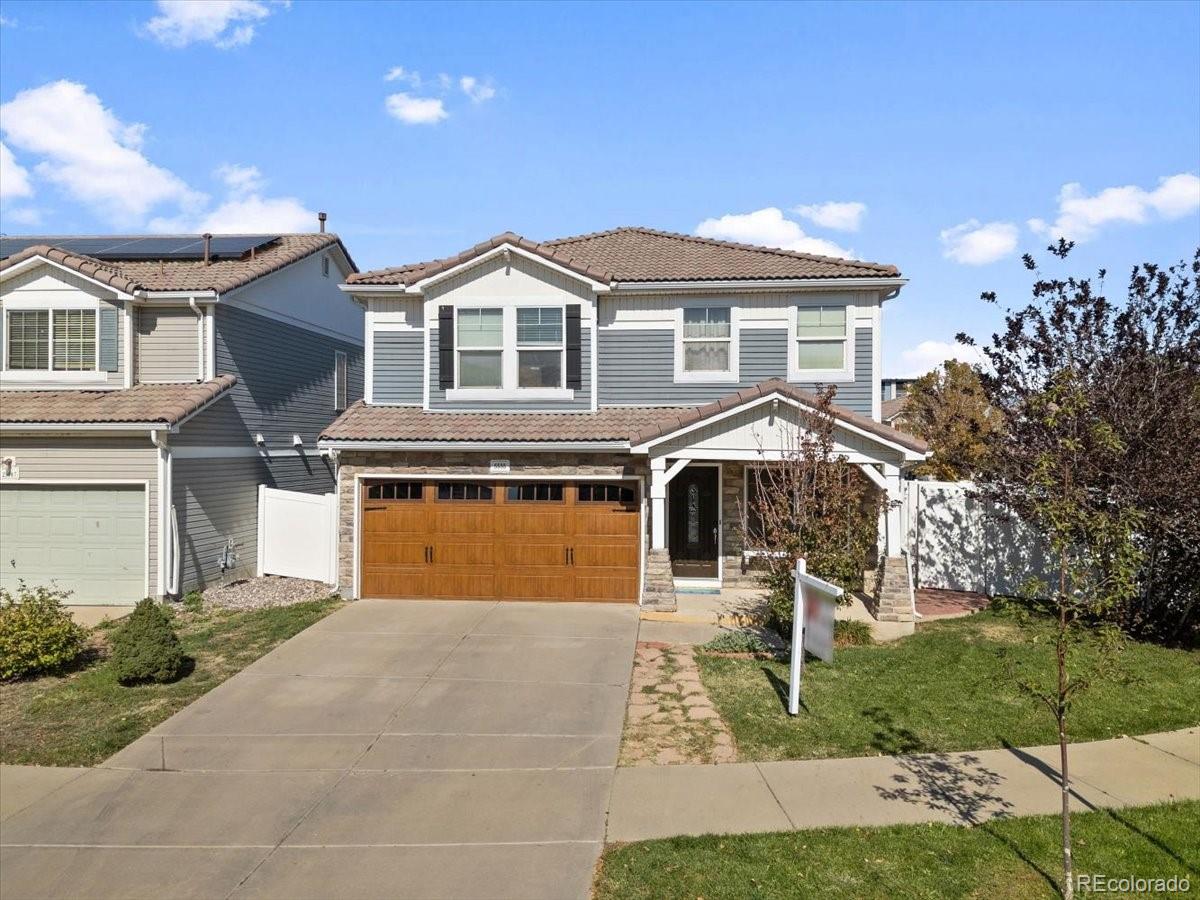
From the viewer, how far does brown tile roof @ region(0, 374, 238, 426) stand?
521 inches

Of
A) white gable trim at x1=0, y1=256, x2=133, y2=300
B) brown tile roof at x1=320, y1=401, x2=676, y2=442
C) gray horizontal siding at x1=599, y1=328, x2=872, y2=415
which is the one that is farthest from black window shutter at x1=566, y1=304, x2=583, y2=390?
white gable trim at x1=0, y1=256, x2=133, y2=300

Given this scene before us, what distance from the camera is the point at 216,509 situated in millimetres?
14867

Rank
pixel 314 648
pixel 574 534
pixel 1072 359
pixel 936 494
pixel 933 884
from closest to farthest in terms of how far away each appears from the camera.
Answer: pixel 933 884
pixel 314 648
pixel 1072 359
pixel 574 534
pixel 936 494

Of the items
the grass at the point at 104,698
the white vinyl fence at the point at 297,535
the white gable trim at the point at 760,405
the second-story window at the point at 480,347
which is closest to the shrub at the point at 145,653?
the grass at the point at 104,698

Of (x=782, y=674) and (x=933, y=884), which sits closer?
(x=933, y=884)

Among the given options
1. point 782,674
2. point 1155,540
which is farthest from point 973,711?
point 1155,540

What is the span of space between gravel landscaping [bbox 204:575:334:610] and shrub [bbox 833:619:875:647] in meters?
8.97

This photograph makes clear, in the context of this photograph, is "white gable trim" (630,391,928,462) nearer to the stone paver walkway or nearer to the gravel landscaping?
the stone paver walkway

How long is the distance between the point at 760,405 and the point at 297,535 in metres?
9.32

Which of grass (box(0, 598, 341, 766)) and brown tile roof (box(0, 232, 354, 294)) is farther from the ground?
brown tile roof (box(0, 232, 354, 294))

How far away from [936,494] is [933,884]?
10.7 m

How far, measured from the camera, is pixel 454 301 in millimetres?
14594

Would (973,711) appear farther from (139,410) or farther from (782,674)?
(139,410)

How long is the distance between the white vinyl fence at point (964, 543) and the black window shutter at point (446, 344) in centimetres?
902
